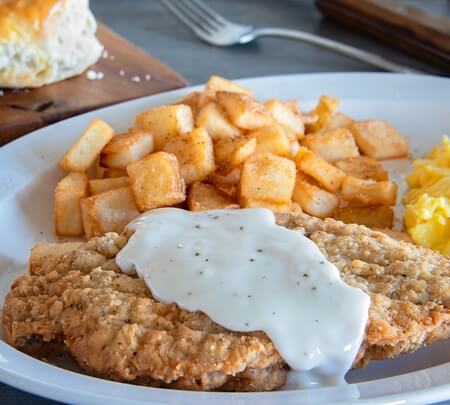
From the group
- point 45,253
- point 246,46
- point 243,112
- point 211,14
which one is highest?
point 243,112

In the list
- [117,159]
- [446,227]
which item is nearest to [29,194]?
[117,159]

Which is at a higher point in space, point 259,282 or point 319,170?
point 259,282

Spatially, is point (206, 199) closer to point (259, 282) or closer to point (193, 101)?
point (193, 101)

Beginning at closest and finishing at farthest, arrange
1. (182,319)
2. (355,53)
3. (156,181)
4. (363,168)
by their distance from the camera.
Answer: (182,319) < (156,181) < (363,168) < (355,53)

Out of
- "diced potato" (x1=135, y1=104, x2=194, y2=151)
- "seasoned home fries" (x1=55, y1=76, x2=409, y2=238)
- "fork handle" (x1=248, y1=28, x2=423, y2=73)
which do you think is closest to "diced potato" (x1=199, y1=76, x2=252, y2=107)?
"seasoned home fries" (x1=55, y1=76, x2=409, y2=238)

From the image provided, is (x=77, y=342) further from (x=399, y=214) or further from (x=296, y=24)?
(x=296, y=24)

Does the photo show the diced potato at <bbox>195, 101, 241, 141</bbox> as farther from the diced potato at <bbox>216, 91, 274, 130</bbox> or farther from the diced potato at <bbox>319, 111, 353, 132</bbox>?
the diced potato at <bbox>319, 111, 353, 132</bbox>

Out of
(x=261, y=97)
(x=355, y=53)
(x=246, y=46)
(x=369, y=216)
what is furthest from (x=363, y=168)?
(x=246, y=46)
